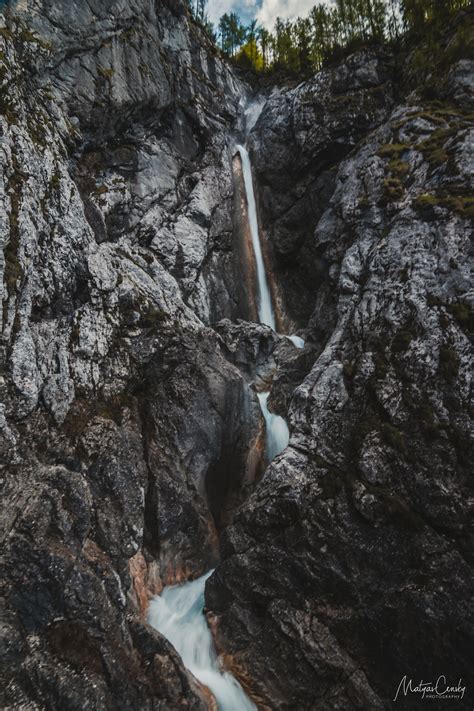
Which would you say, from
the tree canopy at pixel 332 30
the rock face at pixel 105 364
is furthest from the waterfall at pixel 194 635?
the tree canopy at pixel 332 30

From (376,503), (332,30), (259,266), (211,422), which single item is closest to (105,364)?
(211,422)

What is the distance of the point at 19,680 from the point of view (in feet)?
21.7

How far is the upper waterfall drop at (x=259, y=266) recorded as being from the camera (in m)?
29.0

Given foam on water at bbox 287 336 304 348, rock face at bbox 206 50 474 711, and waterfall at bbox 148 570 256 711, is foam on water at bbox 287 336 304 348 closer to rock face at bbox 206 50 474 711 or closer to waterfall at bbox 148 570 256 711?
rock face at bbox 206 50 474 711

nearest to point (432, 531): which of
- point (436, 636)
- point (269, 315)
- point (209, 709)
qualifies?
point (436, 636)

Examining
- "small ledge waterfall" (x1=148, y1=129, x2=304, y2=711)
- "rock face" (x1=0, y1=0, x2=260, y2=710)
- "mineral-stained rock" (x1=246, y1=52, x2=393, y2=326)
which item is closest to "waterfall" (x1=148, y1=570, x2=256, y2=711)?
"small ledge waterfall" (x1=148, y1=129, x2=304, y2=711)

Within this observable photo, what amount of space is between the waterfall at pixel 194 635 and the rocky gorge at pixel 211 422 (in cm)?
38

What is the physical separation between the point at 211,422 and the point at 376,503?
7.47 metres

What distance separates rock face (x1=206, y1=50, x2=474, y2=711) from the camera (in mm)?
10195

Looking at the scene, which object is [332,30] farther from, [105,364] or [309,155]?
[105,364]

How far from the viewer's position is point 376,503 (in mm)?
11461

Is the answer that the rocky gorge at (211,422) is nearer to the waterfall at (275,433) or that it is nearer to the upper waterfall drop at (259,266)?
the waterfall at (275,433)

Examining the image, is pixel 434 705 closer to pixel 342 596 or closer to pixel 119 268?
pixel 342 596

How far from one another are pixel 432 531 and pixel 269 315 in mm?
20246
